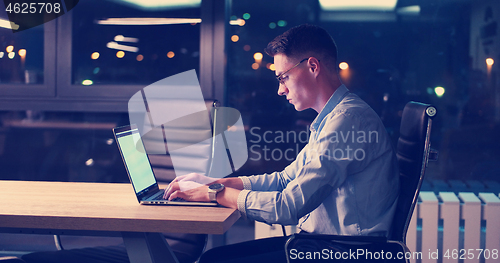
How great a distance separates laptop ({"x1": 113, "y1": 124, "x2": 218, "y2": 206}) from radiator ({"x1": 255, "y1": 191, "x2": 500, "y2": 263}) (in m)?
1.63

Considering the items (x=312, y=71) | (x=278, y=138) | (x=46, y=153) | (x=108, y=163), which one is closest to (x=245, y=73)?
(x=278, y=138)

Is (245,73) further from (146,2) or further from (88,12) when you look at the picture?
(88,12)

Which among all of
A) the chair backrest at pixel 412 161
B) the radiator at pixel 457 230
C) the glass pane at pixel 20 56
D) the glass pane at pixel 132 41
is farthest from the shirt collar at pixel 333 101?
the glass pane at pixel 20 56

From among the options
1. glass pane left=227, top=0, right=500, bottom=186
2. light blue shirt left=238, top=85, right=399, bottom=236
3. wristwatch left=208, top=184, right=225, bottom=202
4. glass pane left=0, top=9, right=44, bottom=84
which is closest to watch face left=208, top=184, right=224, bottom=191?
wristwatch left=208, top=184, right=225, bottom=202

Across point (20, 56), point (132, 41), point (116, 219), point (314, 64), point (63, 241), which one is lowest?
point (63, 241)

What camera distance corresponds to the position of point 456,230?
2482 mm

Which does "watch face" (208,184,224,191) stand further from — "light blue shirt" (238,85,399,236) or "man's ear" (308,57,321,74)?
"man's ear" (308,57,321,74)

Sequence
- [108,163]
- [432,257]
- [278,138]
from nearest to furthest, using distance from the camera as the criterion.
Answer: [432,257] → [278,138] → [108,163]

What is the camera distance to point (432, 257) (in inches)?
99.0

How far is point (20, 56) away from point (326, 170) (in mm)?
2846

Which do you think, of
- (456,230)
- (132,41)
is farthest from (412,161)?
(132,41)

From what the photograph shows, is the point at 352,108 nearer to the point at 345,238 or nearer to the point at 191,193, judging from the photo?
the point at 345,238

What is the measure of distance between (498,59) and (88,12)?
2.96 m

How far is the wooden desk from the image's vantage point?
1224 millimetres
